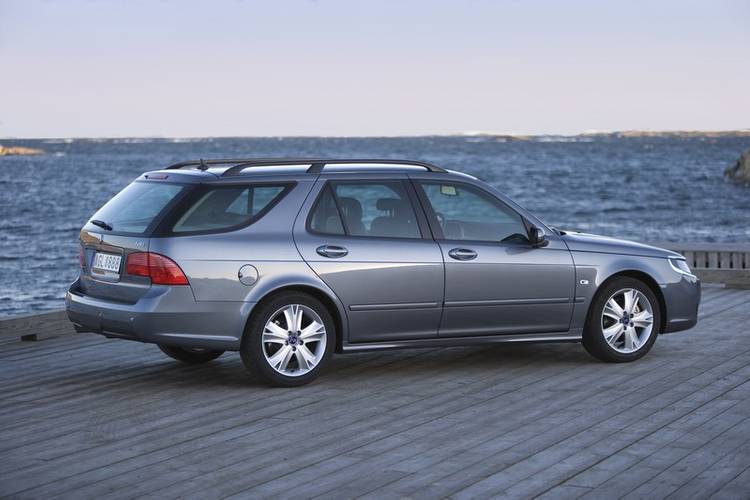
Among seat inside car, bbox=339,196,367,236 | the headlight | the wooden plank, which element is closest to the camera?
seat inside car, bbox=339,196,367,236

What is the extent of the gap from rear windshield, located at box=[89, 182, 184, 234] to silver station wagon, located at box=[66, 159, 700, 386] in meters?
0.01

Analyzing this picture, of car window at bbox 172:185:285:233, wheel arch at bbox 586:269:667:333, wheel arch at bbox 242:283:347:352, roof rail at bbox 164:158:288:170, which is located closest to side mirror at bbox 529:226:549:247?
wheel arch at bbox 586:269:667:333

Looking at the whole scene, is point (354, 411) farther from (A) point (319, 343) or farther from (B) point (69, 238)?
(B) point (69, 238)

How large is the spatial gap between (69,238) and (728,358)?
138ft

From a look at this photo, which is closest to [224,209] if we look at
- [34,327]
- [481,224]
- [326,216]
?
[326,216]

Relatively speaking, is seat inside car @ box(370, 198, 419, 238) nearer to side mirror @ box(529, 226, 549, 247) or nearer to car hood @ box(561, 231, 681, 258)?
side mirror @ box(529, 226, 549, 247)

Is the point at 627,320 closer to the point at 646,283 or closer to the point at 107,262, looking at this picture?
the point at 646,283

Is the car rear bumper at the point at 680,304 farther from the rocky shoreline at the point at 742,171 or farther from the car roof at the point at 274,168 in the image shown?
the rocky shoreline at the point at 742,171

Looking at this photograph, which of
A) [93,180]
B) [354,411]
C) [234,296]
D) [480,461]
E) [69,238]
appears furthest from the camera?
[93,180]

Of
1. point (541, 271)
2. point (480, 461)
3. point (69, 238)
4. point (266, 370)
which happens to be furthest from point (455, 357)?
point (69, 238)

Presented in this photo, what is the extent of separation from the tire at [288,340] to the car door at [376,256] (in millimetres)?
208

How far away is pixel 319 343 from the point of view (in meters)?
8.70

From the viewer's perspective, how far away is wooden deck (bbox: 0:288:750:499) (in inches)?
237

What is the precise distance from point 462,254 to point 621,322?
1.50 metres
